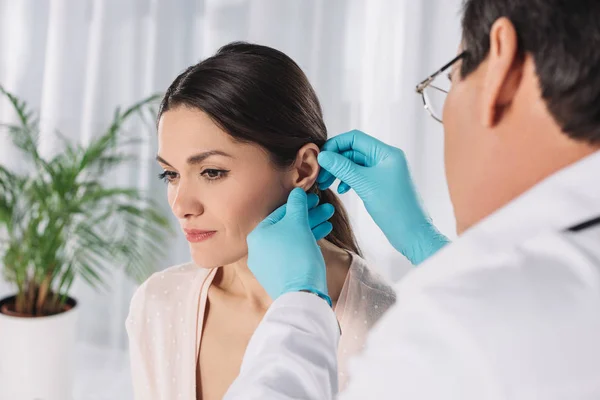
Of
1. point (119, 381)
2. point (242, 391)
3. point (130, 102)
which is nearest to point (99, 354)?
point (119, 381)

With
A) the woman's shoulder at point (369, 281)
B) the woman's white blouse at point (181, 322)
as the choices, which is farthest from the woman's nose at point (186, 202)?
the woman's shoulder at point (369, 281)

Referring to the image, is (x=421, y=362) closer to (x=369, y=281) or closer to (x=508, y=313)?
(x=508, y=313)

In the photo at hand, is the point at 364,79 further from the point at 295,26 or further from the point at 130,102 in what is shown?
the point at 130,102

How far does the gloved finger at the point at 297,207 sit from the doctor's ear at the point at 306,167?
0.37 ft

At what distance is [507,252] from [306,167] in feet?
2.57

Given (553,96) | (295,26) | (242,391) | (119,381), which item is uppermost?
(295,26)

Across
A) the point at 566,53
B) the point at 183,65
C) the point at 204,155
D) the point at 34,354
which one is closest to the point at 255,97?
the point at 204,155

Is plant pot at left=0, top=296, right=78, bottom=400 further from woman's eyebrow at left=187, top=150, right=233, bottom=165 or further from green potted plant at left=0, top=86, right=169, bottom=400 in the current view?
woman's eyebrow at left=187, top=150, right=233, bottom=165

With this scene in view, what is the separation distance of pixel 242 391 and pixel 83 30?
234 centimetres

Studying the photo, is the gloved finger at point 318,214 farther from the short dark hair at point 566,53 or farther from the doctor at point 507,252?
the short dark hair at point 566,53

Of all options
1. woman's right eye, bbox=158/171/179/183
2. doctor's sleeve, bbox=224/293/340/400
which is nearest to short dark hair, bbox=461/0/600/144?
doctor's sleeve, bbox=224/293/340/400

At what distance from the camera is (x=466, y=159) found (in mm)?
732

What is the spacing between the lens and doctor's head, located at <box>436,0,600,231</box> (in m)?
0.60

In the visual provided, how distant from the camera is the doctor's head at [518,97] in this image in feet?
1.97
